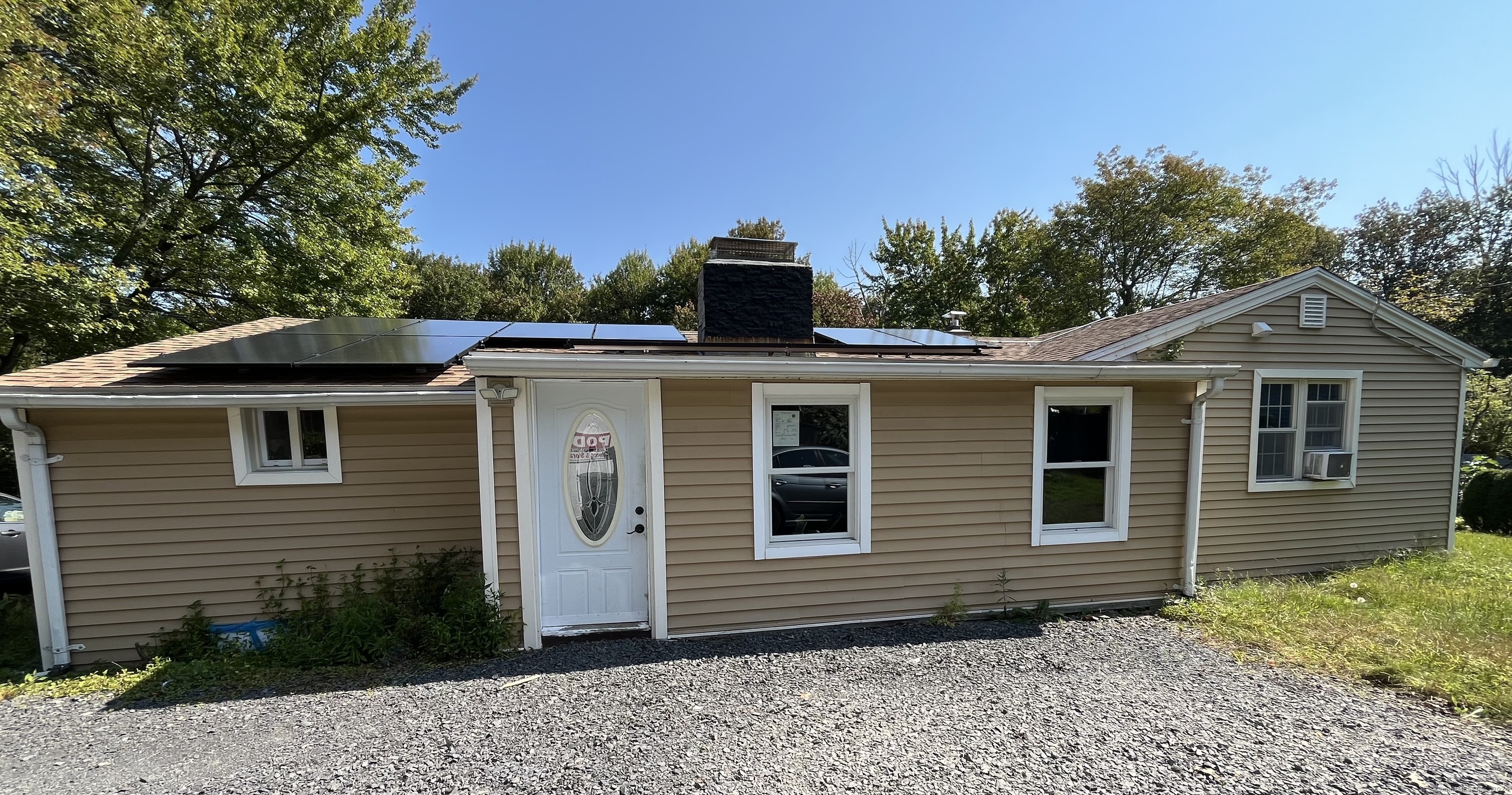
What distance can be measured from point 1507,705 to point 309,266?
17350 millimetres

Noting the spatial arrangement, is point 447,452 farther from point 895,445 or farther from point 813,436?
point 895,445

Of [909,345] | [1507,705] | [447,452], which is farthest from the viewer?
[909,345]

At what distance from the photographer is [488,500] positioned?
4.08 m

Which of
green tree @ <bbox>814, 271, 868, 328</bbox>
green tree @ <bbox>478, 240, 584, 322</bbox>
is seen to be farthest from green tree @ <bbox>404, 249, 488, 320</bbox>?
green tree @ <bbox>814, 271, 868, 328</bbox>

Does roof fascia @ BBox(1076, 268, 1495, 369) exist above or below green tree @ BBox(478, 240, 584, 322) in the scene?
below

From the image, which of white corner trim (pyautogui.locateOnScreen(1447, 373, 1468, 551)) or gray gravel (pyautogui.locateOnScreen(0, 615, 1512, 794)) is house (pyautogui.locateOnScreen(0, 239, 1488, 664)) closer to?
gray gravel (pyautogui.locateOnScreen(0, 615, 1512, 794))

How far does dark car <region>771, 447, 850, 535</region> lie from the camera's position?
15.8ft

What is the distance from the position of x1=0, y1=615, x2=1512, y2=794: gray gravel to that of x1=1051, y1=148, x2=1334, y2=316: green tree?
69.4 feet

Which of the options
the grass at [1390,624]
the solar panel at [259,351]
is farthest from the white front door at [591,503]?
the grass at [1390,624]

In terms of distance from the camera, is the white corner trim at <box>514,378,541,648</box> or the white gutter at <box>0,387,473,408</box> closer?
the white gutter at <box>0,387,473,408</box>

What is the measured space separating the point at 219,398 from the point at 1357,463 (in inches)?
477

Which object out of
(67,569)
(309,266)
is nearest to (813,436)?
(67,569)

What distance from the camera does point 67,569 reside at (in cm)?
417

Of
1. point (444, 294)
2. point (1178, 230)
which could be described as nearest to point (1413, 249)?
point (1178, 230)
